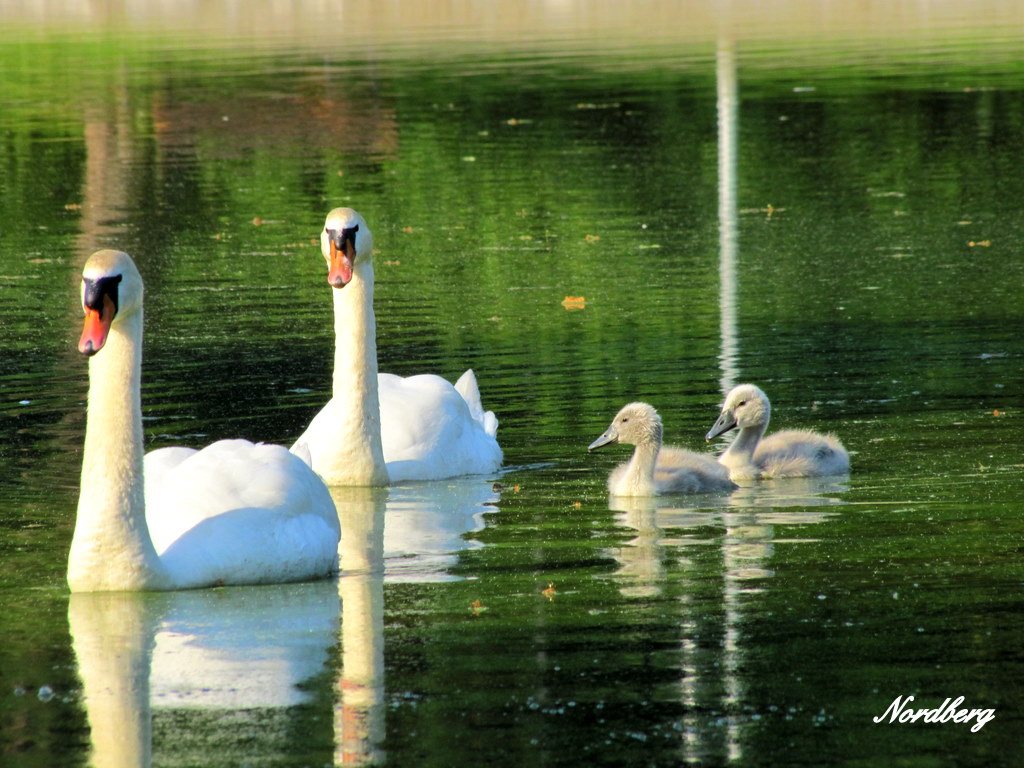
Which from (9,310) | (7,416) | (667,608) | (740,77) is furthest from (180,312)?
(740,77)

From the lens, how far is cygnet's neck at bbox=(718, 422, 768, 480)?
36.3ft

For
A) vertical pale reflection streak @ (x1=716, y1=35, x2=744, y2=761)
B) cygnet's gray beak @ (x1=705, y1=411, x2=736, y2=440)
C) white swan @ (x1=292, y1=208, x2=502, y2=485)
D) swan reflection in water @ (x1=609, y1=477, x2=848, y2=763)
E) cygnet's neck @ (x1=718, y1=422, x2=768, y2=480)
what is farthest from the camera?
cygnet's gray beak @ (x1=705, y1=411, x2=736, y2=440)

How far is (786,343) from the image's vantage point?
14.4 meters

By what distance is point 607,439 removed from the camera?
11.0m

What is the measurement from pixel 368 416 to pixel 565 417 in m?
1.76

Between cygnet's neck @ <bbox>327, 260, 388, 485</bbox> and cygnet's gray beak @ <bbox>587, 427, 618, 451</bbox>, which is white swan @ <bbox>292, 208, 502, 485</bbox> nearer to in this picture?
cygnet's neck @ <bbox>327, 260, 388, 485</bbox>

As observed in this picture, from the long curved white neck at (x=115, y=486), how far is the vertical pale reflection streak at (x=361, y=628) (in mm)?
868

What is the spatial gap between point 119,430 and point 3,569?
1.12m

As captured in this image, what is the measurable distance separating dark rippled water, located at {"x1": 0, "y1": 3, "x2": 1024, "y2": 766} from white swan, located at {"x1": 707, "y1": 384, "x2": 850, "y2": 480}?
0.15 meters

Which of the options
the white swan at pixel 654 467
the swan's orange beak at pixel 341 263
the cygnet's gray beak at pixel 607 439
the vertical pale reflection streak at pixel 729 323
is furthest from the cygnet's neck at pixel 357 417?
the vertical pale reflection streak at pixel 729 323

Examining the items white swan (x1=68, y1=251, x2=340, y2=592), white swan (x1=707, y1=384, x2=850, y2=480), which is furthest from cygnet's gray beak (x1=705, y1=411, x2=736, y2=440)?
white swan (x1=68, y1=251, x2=340, y2=592)

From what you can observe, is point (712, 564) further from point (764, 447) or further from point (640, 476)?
point (764, 447)

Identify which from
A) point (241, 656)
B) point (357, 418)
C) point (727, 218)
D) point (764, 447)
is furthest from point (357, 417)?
point (727, 218)

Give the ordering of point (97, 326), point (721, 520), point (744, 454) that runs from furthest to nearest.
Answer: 1. point (744, 454)
2. point (721, 520)
3. point (97, 326)
